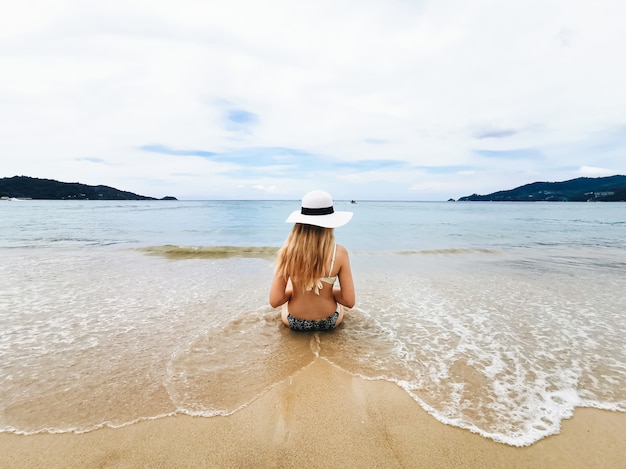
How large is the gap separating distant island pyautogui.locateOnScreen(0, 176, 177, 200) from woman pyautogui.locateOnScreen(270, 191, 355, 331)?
493 feet

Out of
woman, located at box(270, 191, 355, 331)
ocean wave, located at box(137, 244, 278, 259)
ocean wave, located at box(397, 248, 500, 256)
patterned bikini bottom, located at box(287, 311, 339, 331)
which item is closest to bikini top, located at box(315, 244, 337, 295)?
woman, located at box(270, 191, 355, 331)

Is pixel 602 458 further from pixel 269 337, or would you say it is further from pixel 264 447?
pixel 269 337

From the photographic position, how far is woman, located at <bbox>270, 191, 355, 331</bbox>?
4.04 metres

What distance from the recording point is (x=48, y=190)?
123938 millimetres

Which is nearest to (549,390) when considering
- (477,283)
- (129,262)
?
(477,283)

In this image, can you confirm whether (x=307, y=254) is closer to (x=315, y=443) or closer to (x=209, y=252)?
(x=315, y=443)

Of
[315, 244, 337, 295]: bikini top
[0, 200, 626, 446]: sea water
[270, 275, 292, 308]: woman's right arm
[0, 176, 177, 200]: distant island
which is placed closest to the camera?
[0, 200, 626, 446]: sea water

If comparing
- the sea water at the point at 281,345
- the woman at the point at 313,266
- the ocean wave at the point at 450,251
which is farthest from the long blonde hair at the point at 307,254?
the ocean wave at the point at 450,251

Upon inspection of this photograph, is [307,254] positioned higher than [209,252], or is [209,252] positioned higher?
[307,254]

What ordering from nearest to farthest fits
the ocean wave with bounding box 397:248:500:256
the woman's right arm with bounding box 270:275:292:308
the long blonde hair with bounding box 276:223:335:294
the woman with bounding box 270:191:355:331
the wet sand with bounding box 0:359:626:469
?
the wet sand with bounding box 0:359:626:469 < the woman with bounding box 270:191:355:331 < the long blonde hair with bounding box 276:223:335:294 < the woman's right arm with bounding box 270:275:292:308 < the ocean wave with bounding box 397:248:500:256

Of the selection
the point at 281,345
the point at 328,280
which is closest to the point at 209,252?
the point at 281,345

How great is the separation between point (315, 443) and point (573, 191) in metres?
185

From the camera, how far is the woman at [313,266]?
4.04 metres

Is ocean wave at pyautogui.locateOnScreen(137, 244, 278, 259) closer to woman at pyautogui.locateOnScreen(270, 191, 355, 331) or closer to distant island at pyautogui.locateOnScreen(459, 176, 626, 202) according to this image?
woman at pyautogui.locateOnScreen(270, 191, 355, 331)
